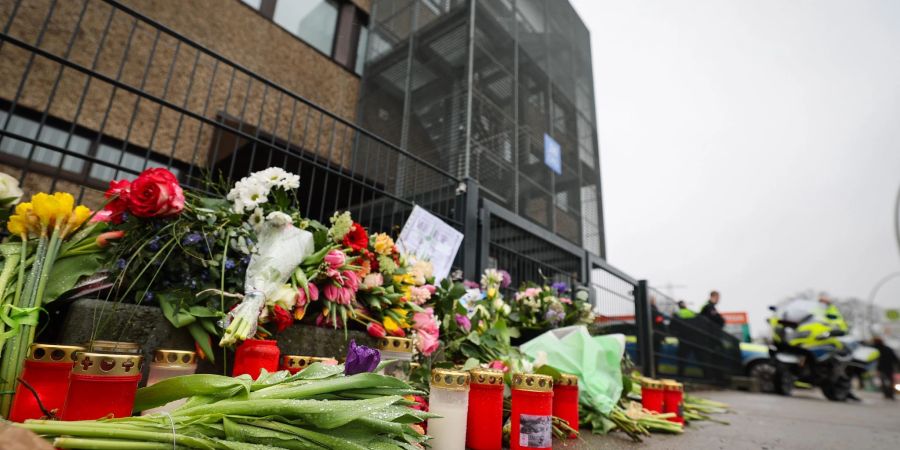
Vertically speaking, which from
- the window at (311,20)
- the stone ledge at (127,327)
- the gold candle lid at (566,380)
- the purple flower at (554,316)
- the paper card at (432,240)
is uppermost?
the window at (311,20)

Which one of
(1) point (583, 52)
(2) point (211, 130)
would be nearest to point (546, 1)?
(1) point (583, 52)

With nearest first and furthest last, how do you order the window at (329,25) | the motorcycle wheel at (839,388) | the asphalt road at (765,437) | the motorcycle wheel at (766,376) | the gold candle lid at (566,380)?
the gold candle lid at (566,380), the asphalt road at (765,437), the motorcycle wheel at (839,388), the window at (329,25), the motorcycle wheel at (766,376)

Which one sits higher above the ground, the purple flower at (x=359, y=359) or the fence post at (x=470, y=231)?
the fence post at (x=470, y=231)

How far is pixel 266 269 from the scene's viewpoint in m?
1.82

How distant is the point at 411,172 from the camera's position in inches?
258

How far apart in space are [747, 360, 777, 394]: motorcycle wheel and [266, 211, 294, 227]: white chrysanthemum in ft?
33.0

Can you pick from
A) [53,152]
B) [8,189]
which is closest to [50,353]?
[8,189]

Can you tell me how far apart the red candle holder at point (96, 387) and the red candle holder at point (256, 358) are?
0.46 metres

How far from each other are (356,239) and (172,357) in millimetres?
1206

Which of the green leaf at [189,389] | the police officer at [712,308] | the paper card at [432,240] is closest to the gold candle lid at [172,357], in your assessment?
the green leaf at [189,389]

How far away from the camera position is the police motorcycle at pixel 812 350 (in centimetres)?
781

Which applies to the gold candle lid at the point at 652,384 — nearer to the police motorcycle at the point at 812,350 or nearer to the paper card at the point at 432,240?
the paper card at the point at 432,240

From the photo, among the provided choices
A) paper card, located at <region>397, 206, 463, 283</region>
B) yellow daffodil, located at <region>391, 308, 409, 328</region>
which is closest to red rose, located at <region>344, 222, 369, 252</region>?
yellow daffodil, located at <region>391, 308, 409, 328</region>

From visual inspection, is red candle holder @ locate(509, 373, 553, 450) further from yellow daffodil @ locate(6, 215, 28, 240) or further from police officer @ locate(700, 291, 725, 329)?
police officer @ locate(700, 291, 725, 329)
